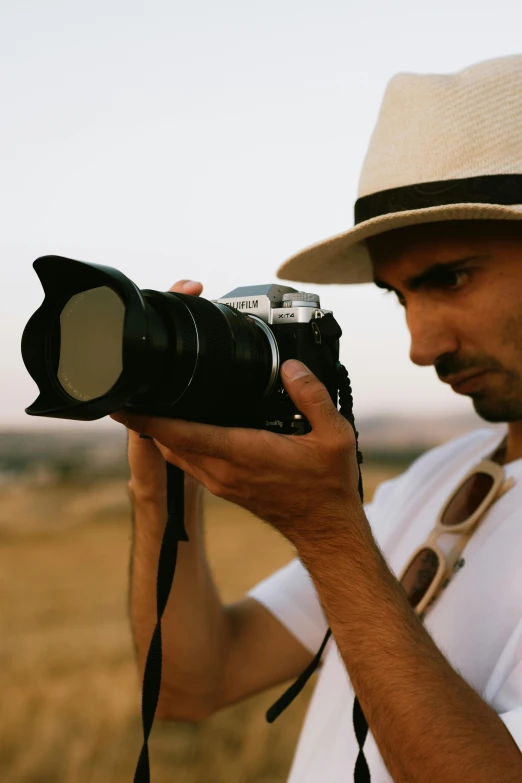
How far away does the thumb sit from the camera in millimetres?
1359

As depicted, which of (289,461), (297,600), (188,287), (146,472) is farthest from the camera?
(297,600)

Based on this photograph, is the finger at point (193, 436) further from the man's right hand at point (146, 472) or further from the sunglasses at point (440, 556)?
the sunglasses at point (440, 556)

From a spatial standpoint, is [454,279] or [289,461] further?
[454,279]

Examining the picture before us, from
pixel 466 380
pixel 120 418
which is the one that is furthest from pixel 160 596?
pixel 466 380

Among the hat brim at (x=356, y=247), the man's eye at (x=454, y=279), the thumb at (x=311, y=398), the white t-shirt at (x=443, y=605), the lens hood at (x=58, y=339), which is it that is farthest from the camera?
the man's eye at (x=454, y=279)

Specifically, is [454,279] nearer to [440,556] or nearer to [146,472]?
[440,556]

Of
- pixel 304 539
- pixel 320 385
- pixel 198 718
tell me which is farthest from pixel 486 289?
pixel 198 718

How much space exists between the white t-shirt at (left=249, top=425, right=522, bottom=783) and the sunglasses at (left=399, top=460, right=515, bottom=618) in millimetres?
19

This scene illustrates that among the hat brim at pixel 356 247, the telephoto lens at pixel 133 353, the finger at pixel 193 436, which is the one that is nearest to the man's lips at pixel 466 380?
the hat brim at pixel 356 247

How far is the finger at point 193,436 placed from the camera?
1.33 m

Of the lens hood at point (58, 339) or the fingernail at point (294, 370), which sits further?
the fingernail at point (294, 370)

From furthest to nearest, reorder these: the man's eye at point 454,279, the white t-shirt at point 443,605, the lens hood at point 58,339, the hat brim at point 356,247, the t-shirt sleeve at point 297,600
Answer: the t-shirt sleeve at point 297,600
the man's eye at point 454,279
the hat brim at point 356,247
the white t-shirt at point 443,605
the lens hood at point 58,339

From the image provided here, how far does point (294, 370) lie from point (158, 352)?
0.82 ft

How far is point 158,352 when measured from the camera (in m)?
1.29
